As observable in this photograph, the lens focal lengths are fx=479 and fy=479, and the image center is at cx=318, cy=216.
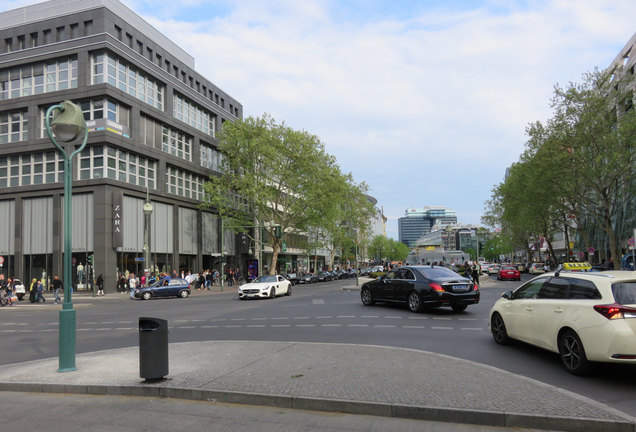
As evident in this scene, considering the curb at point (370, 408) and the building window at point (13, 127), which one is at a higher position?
the building window at point (13, 127)

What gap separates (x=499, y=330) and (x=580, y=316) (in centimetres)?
286

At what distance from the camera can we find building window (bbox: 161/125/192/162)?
44.9 m

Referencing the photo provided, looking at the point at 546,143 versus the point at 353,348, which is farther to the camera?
the point at 546,143

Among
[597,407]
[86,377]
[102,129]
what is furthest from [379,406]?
[102,129]

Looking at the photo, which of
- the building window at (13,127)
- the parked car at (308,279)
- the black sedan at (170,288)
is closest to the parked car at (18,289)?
the black sedan at (170,288)

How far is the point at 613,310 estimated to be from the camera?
6.40 m

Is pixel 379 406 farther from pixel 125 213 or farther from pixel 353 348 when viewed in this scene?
pixel 125 213

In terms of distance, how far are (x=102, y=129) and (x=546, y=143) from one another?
119 feet

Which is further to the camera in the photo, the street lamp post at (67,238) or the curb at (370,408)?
the street lamp post at (67,238)

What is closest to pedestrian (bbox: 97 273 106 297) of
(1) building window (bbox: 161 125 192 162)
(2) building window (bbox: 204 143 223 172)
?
(1) building window (bbox: 161 125 192 162)

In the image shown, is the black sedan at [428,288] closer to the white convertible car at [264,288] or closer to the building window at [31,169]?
the white convertible car at [264,288]

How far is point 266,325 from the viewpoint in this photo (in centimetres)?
1382

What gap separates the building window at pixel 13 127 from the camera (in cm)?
Answer: 3978

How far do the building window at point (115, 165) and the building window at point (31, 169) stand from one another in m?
2.70
